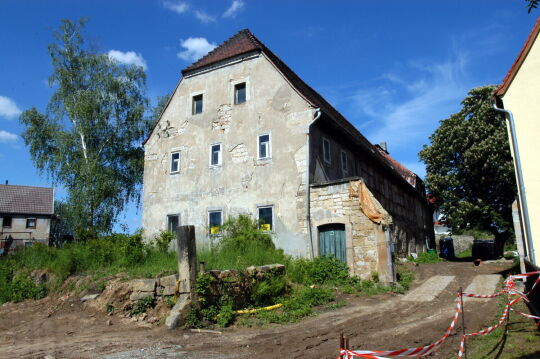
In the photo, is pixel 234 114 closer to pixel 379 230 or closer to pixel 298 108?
pixel 298 108

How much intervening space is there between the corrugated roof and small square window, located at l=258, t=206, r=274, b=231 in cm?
3262

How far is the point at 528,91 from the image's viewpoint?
11492 millimetres

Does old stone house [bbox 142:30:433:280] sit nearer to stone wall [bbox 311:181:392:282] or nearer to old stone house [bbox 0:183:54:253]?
stone wall [bbox 311:181:392:282]

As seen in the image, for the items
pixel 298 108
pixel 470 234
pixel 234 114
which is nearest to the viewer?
pixel 298 108

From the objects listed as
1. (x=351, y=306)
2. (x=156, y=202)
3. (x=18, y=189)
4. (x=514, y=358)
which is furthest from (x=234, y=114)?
(x=18, y=189)

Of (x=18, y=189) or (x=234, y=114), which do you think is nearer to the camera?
(x=234, y=114)

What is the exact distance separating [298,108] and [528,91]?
779 cm

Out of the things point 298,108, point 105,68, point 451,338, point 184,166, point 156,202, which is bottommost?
point 451,338

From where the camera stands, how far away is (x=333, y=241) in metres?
14.5

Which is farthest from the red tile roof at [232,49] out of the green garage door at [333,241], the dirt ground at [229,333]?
the dirt ground at [229,333]

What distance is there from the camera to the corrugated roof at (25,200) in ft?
126

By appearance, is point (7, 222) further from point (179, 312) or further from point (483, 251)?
point (483, 251)

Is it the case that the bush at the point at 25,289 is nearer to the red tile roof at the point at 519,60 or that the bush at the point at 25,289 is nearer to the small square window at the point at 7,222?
the red tile roof at the point at 519,60

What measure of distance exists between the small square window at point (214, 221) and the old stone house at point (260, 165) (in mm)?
50
